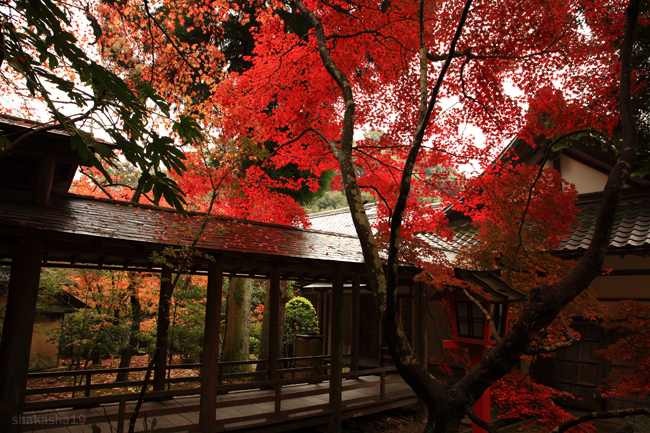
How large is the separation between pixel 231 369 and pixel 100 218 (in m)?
8.08

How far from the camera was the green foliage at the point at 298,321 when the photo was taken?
16469 millimetres

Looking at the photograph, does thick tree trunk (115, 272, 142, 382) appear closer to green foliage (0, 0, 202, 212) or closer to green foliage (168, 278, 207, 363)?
green foliage (168, 278, 207, 363)

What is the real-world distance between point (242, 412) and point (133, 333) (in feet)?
15.1

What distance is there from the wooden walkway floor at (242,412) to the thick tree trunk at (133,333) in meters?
3.22

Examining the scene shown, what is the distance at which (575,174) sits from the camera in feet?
39.5

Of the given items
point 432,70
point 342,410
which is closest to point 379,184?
point 432,70

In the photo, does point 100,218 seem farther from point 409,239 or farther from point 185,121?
point 409,239

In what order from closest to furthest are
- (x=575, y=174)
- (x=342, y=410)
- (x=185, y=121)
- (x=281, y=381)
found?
(x=185, y=121) → (x=281, y=381) → (x=342, y=410) → (x=575, y=174)

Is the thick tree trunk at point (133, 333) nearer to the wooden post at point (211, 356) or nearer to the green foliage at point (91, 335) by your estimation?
the green foliage at point (91, 335)

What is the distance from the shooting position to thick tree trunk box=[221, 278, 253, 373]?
1272 centimetres

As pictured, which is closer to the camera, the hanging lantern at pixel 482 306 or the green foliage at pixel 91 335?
the hanging lantern at pixel 482 306

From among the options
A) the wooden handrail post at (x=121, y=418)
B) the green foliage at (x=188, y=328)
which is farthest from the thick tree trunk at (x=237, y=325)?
the wooden handrail post at (x=121, y=418)

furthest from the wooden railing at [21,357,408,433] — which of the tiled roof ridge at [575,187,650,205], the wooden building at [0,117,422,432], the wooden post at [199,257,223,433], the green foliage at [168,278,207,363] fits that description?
the tiled roof ridge at [575,187,650,205]

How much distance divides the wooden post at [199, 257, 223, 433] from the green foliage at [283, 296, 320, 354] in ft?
32.9
